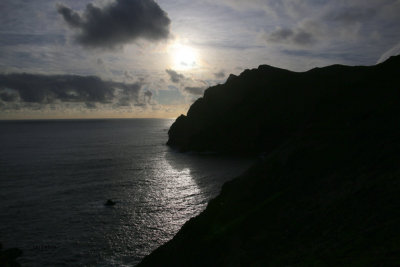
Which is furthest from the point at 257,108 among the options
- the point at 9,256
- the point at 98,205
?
the point at 9,256

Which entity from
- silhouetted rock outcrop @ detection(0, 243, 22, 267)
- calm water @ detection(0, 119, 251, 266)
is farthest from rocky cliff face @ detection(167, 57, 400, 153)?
silhouetted rock outcrop @ detection(0, 243, 22, 267)

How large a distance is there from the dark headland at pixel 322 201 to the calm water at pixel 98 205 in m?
13.2

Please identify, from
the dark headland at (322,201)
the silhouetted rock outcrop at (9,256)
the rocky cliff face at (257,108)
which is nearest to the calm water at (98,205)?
the silhouetted rock outcrop at (9,256)

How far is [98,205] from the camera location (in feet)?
158

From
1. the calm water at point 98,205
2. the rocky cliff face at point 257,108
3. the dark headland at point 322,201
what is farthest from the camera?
the rocky cliff face at point 257,108

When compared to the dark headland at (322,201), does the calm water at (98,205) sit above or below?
below

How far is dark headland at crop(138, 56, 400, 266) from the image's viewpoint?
12.3 metres

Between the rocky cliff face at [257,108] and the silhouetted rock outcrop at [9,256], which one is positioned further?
the rocky cliff face at [257,108]

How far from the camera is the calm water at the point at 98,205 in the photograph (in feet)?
111

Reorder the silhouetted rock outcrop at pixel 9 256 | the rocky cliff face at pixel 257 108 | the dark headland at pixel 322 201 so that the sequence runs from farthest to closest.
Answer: the rocky cliff face at pixel 257 108 < the silhouetted rock outcrop at pixel 9 256 < the dark headland at pixel 322 201

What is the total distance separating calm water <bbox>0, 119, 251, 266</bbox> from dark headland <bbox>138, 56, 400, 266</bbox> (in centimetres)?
1316

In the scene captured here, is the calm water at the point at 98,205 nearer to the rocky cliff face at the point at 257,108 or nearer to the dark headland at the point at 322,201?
the dark headland at the point at 322,201

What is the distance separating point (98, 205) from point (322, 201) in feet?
140

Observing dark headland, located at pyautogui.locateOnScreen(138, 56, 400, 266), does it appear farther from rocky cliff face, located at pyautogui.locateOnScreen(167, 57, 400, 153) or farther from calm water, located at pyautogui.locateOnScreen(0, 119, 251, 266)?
rocky cliff face, located at pyautogui.locateOnScreen(167, 57, 400, 153)
